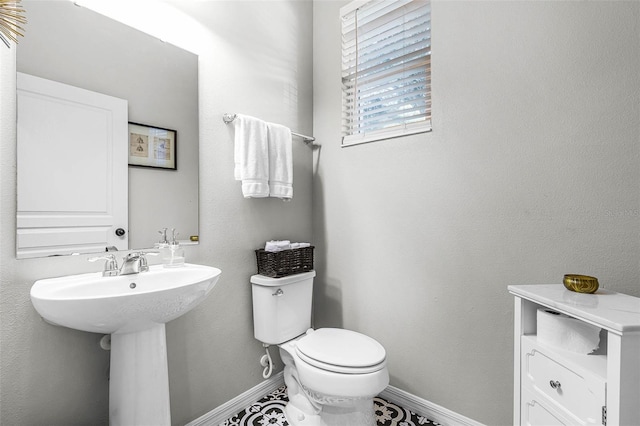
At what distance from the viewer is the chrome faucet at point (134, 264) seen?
1.14 metres

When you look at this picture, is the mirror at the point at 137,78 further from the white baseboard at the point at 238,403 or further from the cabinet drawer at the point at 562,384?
the cabinet drawer at the point at 562,384

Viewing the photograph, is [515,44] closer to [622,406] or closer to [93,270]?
[622,406]

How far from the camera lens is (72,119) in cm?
111

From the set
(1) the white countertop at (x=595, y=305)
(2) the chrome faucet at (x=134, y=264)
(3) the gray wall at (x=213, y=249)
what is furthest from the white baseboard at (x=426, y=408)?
(2) the chrome faucet at (x=134, y=264)

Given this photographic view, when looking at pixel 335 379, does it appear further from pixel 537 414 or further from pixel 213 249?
pixel 213 249

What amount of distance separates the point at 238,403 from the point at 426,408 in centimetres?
101

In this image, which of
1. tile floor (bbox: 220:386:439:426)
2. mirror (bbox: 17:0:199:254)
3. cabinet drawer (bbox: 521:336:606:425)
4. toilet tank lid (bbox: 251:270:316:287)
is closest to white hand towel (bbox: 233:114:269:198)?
mirror (bbox: 17:0:199:254)

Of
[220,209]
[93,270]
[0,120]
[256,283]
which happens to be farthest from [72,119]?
[256,283]

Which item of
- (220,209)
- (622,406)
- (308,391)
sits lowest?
(308,391)

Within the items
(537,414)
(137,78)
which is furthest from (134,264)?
(537,414)

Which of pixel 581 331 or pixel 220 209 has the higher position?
pixel 220 209

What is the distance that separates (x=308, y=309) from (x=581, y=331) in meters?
1.24

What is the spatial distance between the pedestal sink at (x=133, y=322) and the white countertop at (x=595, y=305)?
1.12 m

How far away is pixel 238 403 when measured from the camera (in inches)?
64.2
